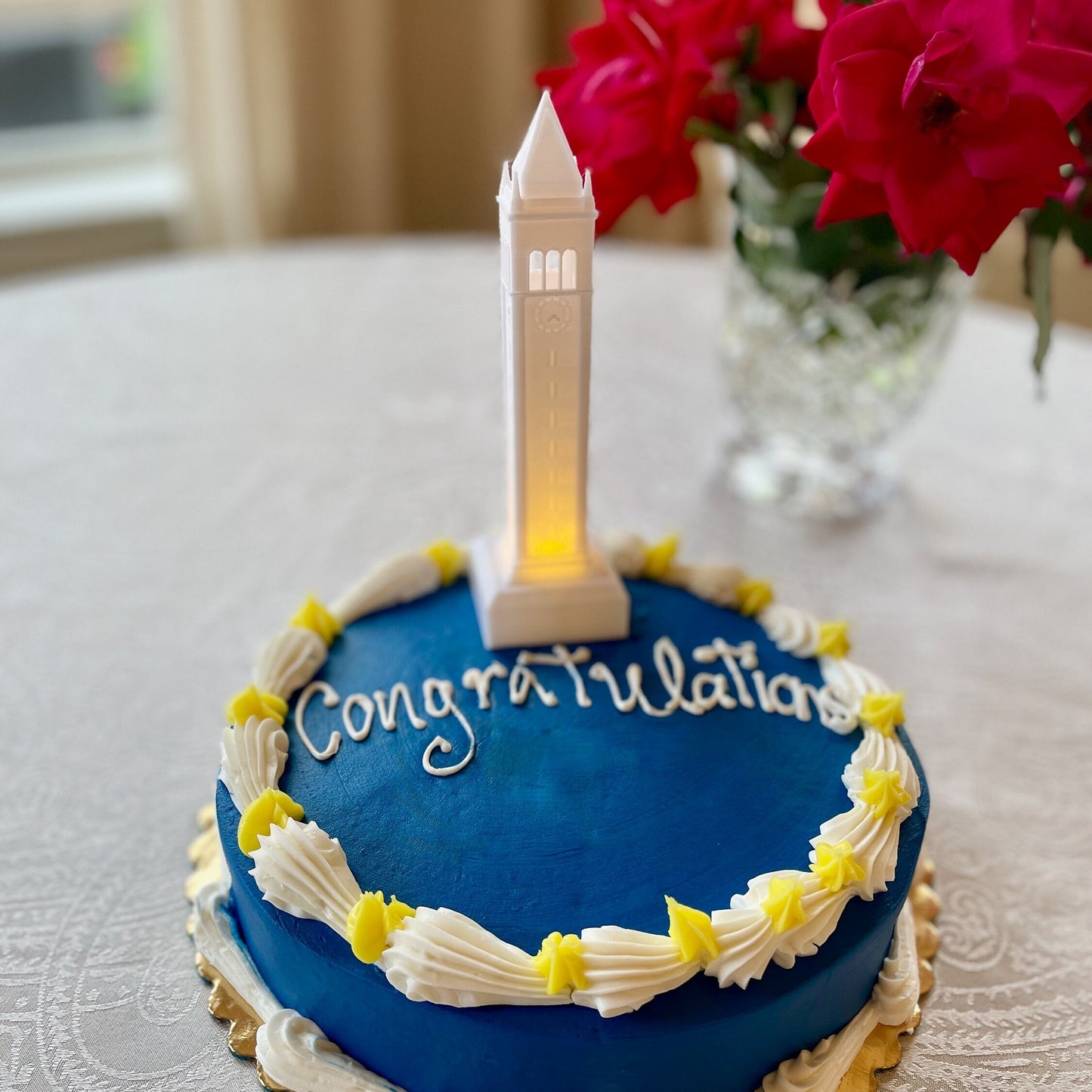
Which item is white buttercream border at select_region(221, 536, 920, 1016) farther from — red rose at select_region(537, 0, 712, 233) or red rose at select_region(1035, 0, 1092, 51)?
red rose at select_region(1035, 0, 1092, 51)

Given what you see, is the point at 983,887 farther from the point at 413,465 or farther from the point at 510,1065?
the point at 413,465

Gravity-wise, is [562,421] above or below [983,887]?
above

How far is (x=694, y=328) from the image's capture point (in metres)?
2.70

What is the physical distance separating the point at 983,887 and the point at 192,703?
3.34ft

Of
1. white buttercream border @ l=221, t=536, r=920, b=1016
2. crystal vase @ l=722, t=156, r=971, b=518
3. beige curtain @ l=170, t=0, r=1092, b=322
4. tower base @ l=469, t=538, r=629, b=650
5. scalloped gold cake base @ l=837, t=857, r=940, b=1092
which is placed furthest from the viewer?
beige curtain @ l=170, t=0, r=1092, b=322

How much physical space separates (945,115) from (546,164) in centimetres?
42

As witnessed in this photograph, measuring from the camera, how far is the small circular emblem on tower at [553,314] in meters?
1.33

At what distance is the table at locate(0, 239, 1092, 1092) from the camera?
1.32m

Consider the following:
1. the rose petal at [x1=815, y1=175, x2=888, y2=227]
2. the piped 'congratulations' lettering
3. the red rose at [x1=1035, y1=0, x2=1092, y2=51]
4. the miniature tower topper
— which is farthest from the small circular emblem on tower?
the red rose at [x1=1035, y1=0, x2=1092, y2=51]

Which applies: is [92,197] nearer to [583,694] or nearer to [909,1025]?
[583,694]

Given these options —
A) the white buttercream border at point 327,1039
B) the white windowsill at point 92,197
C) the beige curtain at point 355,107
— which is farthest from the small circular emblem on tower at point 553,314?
the white windowsill at point 92,197

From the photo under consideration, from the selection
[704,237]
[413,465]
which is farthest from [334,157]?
[413,465]

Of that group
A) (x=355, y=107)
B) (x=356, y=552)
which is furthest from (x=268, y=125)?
(x=356, y=552)

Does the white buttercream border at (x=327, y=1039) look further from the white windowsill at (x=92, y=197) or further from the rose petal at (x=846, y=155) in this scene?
the white windowsill at (x=92, y=197)
